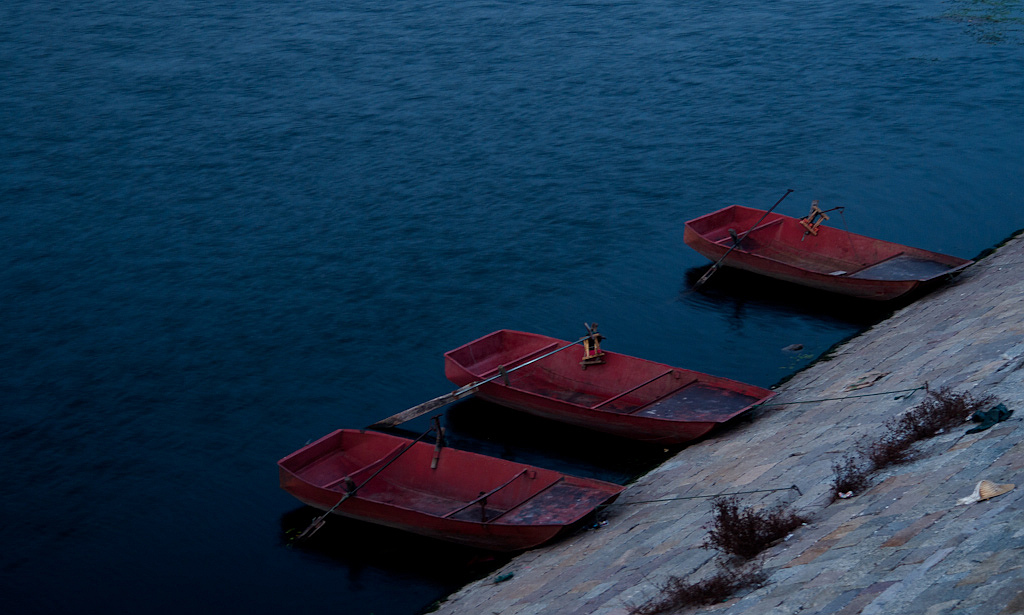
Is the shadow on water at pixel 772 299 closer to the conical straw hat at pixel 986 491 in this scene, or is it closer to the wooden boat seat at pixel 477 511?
the wooden boat seat at pixel 477 511

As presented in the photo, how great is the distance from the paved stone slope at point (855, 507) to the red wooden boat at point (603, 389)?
0.67 metres

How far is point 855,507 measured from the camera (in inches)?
424

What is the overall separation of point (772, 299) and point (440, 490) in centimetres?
1238

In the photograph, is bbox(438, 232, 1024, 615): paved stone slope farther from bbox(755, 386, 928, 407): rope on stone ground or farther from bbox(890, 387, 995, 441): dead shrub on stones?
bbox(890, 387, 995, 441): dead shrub on stones

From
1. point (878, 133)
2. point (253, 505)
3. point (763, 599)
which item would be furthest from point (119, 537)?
point (878, 133)

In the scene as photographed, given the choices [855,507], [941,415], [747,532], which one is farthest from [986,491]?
[941,415]

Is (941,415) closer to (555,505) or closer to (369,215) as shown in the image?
(555,505)

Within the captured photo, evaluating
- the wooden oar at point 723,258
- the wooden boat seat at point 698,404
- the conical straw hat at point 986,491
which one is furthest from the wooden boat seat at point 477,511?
the wooden oar at point 723,258

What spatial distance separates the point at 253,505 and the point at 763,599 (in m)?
12.9

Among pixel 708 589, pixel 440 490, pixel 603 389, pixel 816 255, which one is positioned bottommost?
pixel 440 490

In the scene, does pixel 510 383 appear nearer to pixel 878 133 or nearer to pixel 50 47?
pixel 878 133

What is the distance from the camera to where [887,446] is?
1202cm

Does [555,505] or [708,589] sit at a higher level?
[708,589]

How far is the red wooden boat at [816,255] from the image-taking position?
23.4 metres
